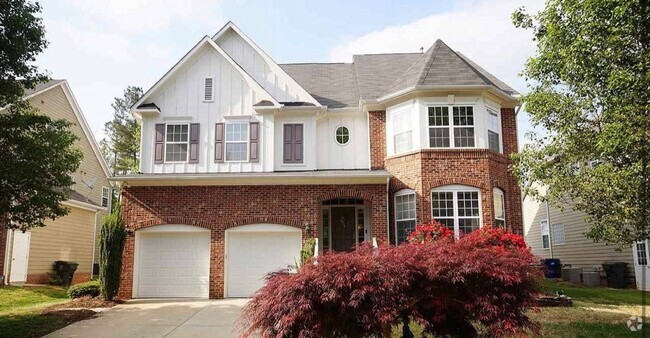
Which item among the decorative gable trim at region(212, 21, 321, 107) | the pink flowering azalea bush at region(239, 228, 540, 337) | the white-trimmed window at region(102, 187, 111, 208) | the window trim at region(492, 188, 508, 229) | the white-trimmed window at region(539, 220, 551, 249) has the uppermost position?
the decorative gable trim at region(212, 21, 321, 107)

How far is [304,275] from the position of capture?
6.93m

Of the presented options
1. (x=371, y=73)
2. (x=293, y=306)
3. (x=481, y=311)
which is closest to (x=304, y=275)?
(x=293, y=306)

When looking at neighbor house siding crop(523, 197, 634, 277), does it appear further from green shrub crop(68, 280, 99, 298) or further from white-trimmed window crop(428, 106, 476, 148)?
green shrub crop(68, 280, 99, 298)

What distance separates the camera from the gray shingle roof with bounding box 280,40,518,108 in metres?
16.0

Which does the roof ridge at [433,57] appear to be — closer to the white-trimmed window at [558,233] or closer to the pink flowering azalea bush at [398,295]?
the pink flowering azalea bush at [398,295]

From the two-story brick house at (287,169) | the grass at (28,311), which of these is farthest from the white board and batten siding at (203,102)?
the grass at (28,311)

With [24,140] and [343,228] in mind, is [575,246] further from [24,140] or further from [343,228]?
[24,140]

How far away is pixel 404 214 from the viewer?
624 inches

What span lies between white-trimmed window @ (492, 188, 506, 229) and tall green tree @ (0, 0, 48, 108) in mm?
13393

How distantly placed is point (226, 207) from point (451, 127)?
24.9ft

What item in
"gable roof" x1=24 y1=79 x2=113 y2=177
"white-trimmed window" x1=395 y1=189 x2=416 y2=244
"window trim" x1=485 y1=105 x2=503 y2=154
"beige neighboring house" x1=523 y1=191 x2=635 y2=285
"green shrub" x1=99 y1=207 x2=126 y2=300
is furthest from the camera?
"gable roof" x1=24 y1=79 x2=113 y2=177

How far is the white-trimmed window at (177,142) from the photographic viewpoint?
1658cm

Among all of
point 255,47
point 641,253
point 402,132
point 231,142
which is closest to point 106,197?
point 231,142

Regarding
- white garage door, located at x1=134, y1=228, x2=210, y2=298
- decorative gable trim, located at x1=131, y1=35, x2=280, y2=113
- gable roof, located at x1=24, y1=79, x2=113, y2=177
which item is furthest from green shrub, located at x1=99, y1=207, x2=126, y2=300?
gable roof, located at x1=24, y1=79, x2=113, y2=177
